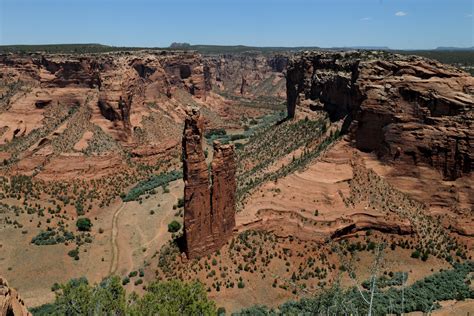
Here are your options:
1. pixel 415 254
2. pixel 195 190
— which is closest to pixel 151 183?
pixel 195 190

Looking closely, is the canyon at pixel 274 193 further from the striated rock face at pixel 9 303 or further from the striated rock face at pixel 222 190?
the striated rock face at pixel 9 303

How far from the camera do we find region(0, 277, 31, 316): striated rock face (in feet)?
55.6

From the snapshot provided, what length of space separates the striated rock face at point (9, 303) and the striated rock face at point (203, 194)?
2003 cm

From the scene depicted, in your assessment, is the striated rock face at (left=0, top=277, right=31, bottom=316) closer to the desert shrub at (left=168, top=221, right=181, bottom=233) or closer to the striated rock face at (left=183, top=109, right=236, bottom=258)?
the striated rock face at (left=183, top=109, right=236, bottom=258)

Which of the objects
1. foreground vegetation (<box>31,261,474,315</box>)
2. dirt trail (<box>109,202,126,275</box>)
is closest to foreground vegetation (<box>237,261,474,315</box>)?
foreground vegetation (<box>31,261,474,315</box>)

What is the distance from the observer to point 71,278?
144ft

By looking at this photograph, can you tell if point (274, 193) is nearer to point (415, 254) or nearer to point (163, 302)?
point (415, 254)

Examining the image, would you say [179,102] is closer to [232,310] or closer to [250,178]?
[250,178]

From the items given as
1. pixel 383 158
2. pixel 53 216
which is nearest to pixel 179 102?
pixel 53 216

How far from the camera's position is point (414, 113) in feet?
151

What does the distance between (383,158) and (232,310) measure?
78.6 feet

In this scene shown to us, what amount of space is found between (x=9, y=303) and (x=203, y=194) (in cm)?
2273

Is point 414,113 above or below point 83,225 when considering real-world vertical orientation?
above

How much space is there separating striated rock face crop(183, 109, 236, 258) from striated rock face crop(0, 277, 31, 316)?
2003 centimetres
